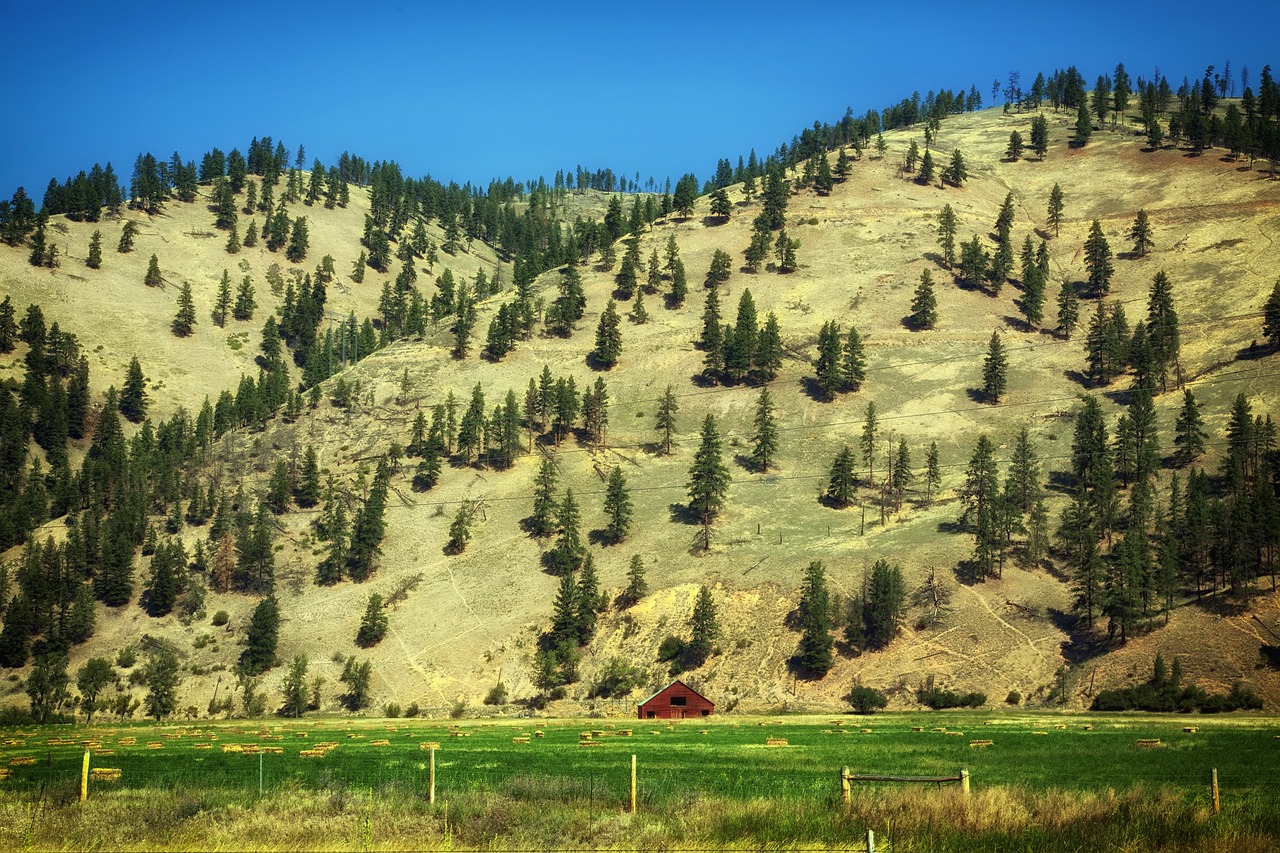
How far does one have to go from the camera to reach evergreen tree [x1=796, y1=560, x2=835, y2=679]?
102188 millimetres

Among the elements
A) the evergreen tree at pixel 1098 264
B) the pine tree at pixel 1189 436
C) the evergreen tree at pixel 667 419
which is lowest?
the pine tree at pixel 1189 436

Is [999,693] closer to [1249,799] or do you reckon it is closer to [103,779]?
[1249,799]

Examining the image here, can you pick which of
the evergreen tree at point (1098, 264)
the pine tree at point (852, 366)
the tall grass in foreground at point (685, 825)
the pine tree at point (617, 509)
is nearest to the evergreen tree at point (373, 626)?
the pine tree at point (617, 509)

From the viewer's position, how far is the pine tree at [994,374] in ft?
523

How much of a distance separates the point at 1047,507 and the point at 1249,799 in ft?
323

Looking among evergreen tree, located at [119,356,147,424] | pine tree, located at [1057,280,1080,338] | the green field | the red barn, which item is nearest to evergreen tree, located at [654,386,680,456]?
the red barn

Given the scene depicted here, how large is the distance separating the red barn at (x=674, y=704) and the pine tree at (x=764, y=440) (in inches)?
2581

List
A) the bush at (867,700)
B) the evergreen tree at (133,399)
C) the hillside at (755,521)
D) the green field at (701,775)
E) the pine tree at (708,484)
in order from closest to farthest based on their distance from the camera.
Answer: the green field at (701,775) → the bush at (867,700) → the hillside at (755,521) → the pine tree at (708,484) → the evergreen tree at (133,399)

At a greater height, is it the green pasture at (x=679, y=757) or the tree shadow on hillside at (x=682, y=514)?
the tree shadow on hillside at (x=682, y=514)

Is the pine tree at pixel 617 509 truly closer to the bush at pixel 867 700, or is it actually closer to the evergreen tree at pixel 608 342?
the bush at pixel 867 700

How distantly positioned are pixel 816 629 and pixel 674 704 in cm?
2195

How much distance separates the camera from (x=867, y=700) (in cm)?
9288

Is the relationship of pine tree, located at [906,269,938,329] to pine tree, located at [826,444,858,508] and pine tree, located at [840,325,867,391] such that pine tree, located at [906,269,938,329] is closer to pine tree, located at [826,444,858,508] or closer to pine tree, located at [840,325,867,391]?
pine tree, located at [840,325,867,391]

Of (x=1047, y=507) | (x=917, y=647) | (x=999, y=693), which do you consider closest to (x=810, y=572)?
(x=917, y=647)
